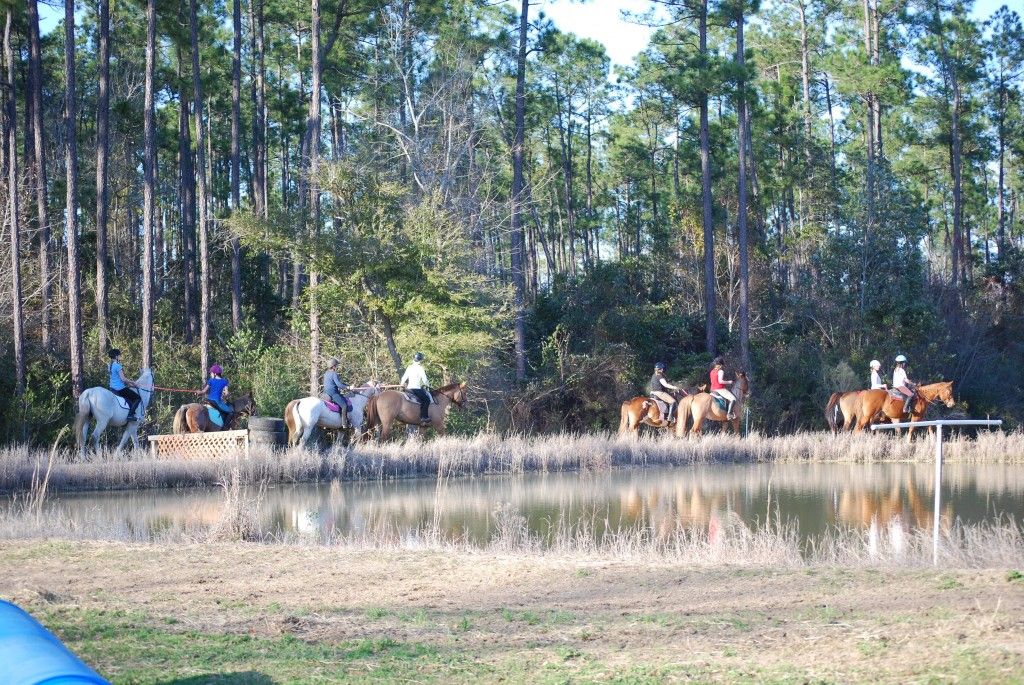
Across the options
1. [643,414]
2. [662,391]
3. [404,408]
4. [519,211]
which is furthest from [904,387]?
[404,408]

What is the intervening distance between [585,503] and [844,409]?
53.5ft

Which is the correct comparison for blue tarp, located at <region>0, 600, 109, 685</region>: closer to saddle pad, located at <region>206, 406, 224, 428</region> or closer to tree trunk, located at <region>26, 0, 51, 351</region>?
saddle pad, located at <region>206, 406, 224, 428</region>

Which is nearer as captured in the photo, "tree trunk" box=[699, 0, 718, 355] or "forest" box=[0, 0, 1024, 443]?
"forest" box=[0, 0, 1024, 443]

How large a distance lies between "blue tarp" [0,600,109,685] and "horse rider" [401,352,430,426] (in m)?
21.4

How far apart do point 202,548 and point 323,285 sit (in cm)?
2128

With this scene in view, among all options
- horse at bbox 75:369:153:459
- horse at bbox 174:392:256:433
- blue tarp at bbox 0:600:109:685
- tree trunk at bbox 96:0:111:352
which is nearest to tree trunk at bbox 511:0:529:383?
horse at bbox 174:392:256:433

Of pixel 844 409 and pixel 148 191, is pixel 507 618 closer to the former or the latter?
pixel 844 409

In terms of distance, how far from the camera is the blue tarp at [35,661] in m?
4.29

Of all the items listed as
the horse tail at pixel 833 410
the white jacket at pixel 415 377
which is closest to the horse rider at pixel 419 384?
the white jacket at pixel 415 377

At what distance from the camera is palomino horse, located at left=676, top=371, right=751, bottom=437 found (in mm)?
30312

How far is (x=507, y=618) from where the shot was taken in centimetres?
780

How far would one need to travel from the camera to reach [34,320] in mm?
33531

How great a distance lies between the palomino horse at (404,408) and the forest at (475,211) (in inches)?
153

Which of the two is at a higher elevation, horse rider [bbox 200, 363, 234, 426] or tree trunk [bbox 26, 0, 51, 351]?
tree trunk [bbox 26, 0, 51, 351]
